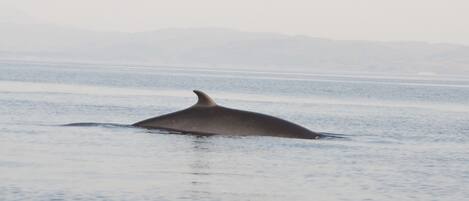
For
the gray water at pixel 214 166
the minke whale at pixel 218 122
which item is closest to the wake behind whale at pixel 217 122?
the minke whale at pixel 218 122

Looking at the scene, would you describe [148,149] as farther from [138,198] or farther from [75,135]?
[138,198]

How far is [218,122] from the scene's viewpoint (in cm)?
3384

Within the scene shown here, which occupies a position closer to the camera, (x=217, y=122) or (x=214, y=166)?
(x=214, y=166)

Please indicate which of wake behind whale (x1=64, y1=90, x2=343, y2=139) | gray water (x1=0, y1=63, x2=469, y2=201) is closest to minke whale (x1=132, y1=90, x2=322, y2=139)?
wake behind whale (x1=64, y1=90, x2=343, y2=139)

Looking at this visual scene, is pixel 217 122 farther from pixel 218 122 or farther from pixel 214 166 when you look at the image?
pixel 214 166

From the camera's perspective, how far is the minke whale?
111 feet

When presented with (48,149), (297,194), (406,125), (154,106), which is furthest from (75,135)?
(154,106)

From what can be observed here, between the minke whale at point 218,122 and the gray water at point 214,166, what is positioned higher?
the minke whale at point 218,122

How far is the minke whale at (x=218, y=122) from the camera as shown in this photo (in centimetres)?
3384

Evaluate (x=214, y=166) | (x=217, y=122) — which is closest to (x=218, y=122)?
(x=217, y=122)

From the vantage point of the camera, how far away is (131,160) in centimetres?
2764

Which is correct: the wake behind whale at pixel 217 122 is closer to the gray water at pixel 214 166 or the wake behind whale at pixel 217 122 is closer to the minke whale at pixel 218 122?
the minke whale at pixel 218 122

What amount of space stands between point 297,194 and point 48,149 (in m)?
8.88

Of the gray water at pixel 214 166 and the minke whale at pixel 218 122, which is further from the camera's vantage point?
the minke whale at pixel 218 122
